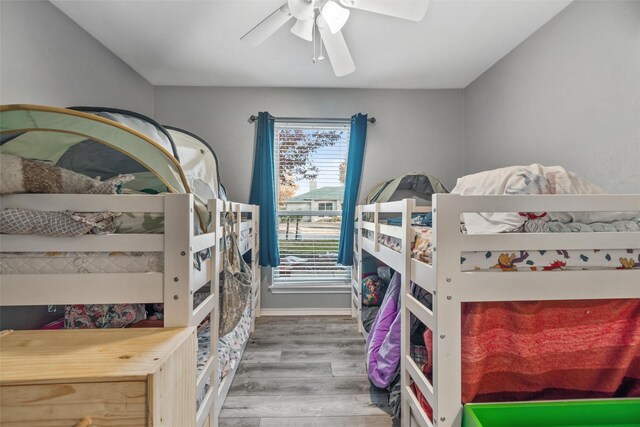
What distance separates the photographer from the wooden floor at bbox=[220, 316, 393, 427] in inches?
60.2

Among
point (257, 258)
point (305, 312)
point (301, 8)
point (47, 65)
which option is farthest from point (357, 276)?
point (47, 65)

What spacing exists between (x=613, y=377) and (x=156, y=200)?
175cm

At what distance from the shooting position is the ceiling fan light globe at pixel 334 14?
1398 millimetres

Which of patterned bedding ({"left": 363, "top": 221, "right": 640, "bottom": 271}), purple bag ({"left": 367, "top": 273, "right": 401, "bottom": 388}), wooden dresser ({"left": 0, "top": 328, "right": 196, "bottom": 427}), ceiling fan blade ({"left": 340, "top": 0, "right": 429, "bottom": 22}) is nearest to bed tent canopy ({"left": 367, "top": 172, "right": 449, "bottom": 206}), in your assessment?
purple bag ({"left": 367, "top": 273, "right": 401, "bottom": 388})

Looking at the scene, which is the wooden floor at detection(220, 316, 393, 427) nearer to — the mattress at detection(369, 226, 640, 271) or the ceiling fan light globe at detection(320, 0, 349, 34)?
the mattress at detection(369, 226, 640, 271)

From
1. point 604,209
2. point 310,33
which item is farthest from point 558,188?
point 310,33

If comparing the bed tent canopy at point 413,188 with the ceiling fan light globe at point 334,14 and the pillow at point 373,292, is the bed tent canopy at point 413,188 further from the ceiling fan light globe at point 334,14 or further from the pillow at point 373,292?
the ceiling fan light globe at point 334,14

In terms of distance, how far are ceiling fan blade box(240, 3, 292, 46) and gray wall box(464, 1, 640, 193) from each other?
5.77ft

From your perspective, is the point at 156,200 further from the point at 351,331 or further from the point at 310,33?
the point at 351,331

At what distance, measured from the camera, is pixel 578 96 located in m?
1.76

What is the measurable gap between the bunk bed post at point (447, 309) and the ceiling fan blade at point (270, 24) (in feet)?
4.17

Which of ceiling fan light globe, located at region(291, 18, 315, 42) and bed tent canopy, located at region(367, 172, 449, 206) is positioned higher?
ceiling fan light globe, located at region(291, 18, 315, 42)

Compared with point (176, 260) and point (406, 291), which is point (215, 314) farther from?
point (406, 291)

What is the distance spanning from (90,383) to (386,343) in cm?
142
